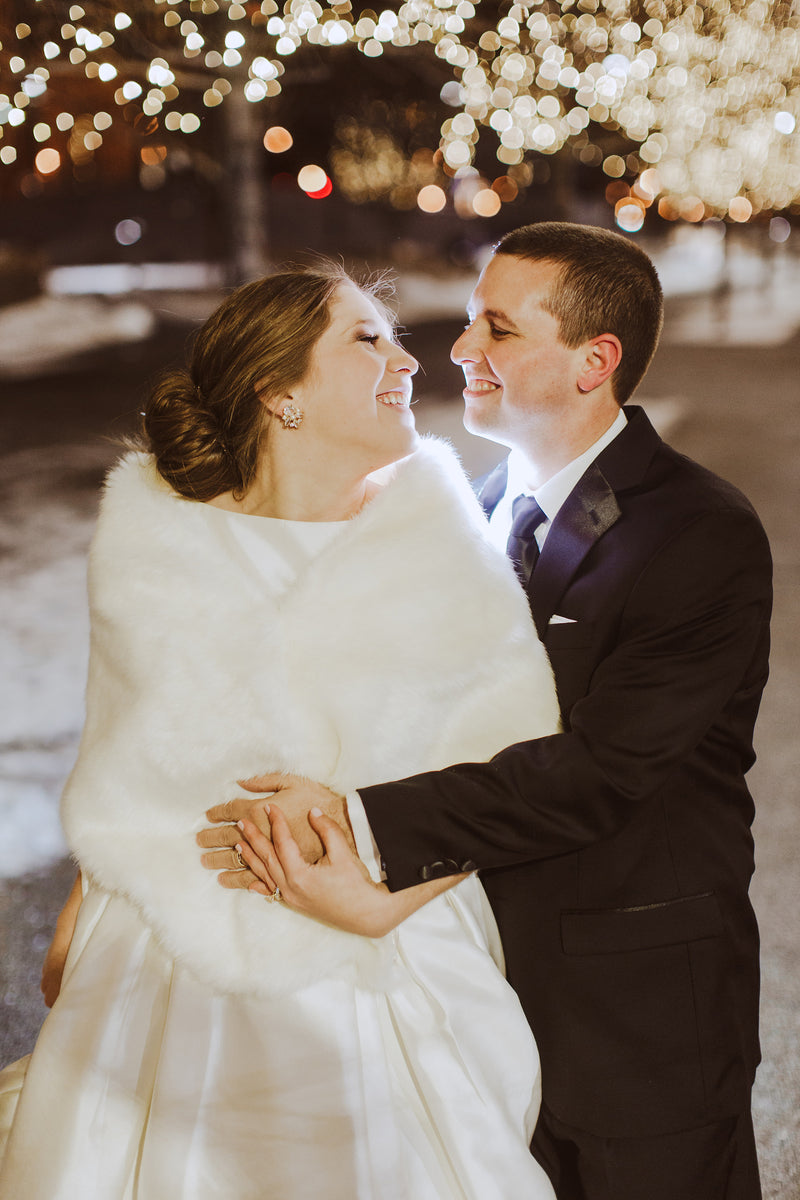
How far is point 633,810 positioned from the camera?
5.73 ft

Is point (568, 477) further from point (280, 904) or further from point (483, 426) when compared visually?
point (280, 904)

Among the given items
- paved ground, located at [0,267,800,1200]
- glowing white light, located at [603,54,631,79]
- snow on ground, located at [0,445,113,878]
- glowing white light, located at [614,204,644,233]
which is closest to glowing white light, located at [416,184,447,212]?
glowing white light, located at [614,204,644,233]

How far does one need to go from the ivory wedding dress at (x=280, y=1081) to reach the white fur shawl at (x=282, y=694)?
0.04 m

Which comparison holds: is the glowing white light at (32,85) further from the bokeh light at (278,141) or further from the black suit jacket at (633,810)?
the bokeh light at (278,141)

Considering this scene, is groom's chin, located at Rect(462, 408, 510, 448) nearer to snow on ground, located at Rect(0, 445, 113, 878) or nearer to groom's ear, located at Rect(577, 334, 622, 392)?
groom's ear, located at Rect(577, 334, 622, 392)

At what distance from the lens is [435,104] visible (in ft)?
59.2

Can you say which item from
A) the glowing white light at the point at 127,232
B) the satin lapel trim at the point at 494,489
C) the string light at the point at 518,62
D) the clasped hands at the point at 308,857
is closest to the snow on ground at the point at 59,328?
the string light at the point at 518,62

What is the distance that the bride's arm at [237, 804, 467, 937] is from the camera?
164cm

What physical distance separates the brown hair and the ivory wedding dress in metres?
0.75

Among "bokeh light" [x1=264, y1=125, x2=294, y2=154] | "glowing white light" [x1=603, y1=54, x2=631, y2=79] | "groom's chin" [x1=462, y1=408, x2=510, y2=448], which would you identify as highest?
"glowing white light" [x1=603, y1=54, x2=631, y2=79]

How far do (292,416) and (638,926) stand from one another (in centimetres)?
109

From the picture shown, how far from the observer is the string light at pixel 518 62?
952cm

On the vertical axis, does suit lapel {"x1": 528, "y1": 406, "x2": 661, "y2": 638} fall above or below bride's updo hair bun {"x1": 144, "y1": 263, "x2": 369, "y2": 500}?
below

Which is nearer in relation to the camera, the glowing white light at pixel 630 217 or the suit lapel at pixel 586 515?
the suit lapel at pixel 586 515
